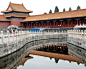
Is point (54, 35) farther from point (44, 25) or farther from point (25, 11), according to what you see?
point (25, 11)

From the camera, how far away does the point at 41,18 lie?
50.0m

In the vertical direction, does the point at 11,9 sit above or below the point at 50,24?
above

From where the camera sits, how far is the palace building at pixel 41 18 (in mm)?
41550

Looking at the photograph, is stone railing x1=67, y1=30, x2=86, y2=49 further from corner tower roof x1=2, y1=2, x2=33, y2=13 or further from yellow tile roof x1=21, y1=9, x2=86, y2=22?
corner tower roof x1=2, y1=2, x2=33, y2=13

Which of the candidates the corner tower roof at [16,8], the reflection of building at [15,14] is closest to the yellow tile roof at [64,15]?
the reflection of building at [15,14]

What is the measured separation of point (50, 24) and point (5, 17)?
21239mm

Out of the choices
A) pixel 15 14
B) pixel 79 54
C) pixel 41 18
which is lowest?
pixel 79 54

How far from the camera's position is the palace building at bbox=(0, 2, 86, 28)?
1636 inches

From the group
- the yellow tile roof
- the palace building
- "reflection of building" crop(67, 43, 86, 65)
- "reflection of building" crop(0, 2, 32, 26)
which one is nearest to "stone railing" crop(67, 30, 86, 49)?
"reflection of building" crop(67, 43, 86, 65)

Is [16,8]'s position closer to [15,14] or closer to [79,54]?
[15,14]

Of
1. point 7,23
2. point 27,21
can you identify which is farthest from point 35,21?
point 7,23

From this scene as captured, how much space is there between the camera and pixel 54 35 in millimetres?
38812

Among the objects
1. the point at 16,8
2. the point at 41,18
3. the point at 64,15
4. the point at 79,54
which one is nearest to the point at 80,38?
the point at 79,54

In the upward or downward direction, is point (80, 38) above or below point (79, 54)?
above
